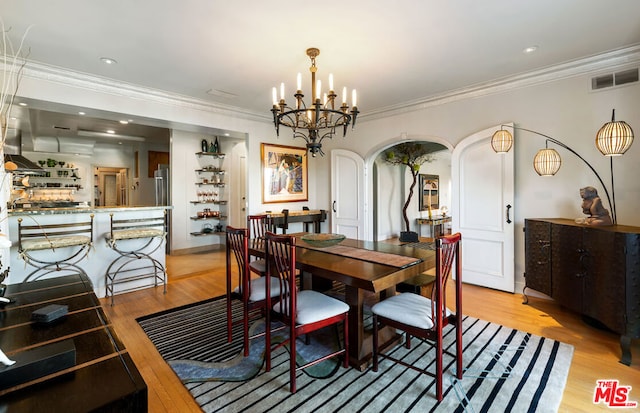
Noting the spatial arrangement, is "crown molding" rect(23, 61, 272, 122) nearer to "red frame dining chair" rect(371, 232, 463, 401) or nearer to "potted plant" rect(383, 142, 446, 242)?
"potted plant" rect(383, 142, 446, 242)

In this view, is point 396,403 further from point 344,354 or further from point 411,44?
point 411,44

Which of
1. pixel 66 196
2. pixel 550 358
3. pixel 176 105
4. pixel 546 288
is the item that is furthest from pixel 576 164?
pixel 66 196

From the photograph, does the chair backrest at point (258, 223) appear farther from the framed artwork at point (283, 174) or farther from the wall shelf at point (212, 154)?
the wall shelf at point (212, 154)

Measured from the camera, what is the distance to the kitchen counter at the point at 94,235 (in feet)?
10.9

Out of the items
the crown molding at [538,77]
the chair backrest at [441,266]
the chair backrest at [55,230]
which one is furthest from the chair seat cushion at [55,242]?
the crown molding at [538,77]

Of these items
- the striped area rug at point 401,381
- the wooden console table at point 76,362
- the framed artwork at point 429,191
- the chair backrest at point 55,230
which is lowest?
the striped area rug at point 401,381

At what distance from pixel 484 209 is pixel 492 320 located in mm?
1543

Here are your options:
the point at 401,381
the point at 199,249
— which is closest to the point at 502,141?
the point at 401,381

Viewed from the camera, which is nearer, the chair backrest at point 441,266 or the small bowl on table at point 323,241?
the chair backrest at point 441,266

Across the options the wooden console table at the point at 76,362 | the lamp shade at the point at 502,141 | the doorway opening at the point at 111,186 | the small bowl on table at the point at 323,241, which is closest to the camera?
the wooden console table at the point at 76,362

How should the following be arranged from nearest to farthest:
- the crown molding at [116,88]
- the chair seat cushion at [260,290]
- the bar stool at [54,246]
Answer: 1. the chair seat cushion at [260,290]
2. the bar stool at [54,246]
3. the crown molding at [116,88]

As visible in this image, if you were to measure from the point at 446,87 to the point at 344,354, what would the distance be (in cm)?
355

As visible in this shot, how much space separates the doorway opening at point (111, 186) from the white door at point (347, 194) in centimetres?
624

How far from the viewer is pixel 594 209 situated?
108 inches
